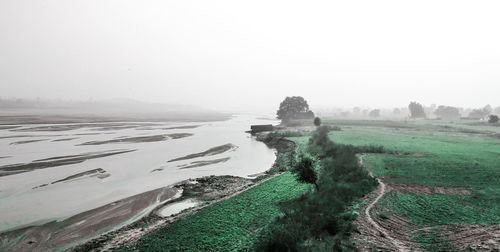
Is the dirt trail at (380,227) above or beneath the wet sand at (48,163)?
above

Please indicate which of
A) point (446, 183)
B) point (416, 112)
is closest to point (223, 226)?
point (446, 183)

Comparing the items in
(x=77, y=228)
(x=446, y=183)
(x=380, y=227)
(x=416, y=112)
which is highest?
(x=416, y=112)

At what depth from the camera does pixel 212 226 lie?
14914 millimetres

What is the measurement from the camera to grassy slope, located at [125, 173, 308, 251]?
12734 millimetres

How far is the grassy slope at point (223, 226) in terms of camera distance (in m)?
12.7

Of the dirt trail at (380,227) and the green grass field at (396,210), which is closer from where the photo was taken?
the dirt trail at (380,227)

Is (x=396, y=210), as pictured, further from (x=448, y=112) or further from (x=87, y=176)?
(x=448, y=112)

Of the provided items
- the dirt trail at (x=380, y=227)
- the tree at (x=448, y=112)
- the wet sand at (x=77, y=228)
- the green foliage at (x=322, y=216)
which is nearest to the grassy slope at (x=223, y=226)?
the green foliage at (x=322, y=216)

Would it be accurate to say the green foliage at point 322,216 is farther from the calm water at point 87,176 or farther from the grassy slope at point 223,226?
the calm water at point 87,176

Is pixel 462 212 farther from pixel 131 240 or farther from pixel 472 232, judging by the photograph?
pixel 131 240

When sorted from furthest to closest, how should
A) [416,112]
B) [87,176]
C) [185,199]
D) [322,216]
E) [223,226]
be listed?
1. [416,112]
2. [87,176]
3. [185,199]
4. [223,226]
5. [322,216]

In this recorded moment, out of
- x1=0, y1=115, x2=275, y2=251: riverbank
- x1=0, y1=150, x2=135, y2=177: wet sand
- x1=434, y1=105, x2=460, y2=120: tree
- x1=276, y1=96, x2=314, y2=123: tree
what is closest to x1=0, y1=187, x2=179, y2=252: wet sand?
x1=0, y1=115, x2=275, y2=251: riverbank

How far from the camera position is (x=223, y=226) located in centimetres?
1491

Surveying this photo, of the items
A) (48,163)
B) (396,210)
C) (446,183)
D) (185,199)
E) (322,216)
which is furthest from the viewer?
(48,163)
